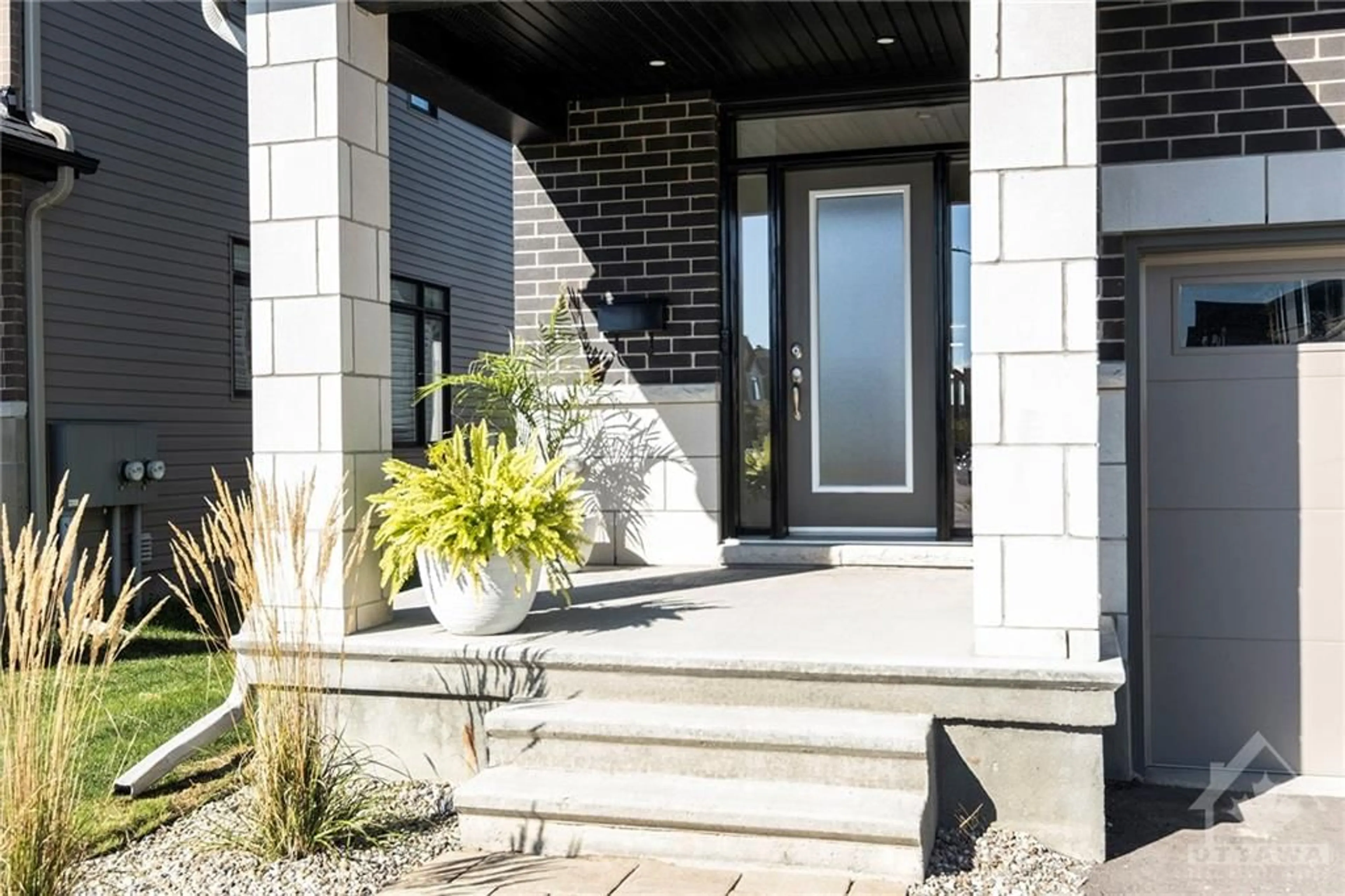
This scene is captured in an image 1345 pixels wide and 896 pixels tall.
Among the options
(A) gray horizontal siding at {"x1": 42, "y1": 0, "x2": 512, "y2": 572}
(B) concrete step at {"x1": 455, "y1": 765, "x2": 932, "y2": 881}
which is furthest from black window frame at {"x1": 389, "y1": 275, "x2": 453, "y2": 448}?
(B) concrete step at {"x1": 455, "y1": 765, "x2": 932, "y2": 881}

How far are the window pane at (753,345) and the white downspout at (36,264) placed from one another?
443 centimetres

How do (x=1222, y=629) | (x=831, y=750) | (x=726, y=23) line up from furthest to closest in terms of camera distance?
(x=726, y=23) < (x=1222, y=629) < (x=831, y=750)

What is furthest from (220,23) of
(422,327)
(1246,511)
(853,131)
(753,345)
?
(422,327)

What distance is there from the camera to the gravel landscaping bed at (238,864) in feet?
11.0

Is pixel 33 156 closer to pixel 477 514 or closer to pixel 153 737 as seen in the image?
pixel 153 737

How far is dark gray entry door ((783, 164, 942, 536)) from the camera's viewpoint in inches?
241

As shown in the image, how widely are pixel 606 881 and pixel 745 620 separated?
1.36 metres

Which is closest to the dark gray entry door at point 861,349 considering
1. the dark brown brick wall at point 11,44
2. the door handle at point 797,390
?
the door handle at point 797,390

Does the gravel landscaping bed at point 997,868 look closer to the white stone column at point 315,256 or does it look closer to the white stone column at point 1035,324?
the white stone column at point 1035,324

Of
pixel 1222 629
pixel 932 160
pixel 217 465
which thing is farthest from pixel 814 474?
pixel 217 465

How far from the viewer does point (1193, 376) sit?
15.7 feet

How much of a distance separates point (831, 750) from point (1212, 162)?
2.82 m

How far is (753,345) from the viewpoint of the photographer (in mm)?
6355

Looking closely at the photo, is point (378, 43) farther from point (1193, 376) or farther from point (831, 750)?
point (1193, 376)
